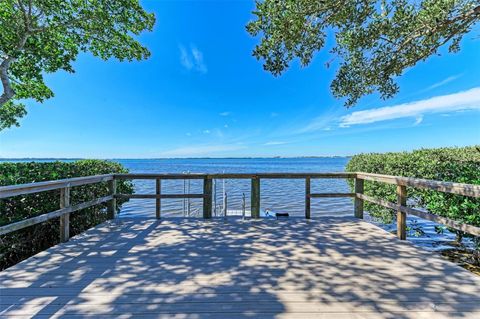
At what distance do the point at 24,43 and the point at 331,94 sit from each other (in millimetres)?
7739

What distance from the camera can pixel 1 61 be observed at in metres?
7.11

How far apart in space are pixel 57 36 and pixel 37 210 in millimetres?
5190

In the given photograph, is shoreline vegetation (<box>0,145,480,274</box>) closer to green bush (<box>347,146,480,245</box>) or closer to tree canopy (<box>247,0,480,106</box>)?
green bush (<box>347,146,480,245</box>)

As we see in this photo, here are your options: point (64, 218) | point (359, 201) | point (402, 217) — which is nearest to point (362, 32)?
point (359, 201)

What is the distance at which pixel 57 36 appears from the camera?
7105 millimetres

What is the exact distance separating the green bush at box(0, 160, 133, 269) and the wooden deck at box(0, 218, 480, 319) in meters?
0.86

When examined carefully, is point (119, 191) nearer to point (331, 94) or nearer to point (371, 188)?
point (331, 94)

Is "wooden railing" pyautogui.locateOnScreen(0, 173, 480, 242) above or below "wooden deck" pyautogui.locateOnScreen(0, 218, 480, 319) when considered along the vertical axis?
above

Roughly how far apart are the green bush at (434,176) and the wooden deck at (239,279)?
2.88 ft

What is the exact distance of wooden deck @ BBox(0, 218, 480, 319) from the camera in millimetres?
2072

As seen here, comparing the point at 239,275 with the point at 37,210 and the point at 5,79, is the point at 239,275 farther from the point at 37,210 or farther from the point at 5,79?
the point at 5,79

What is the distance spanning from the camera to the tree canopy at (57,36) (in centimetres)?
646

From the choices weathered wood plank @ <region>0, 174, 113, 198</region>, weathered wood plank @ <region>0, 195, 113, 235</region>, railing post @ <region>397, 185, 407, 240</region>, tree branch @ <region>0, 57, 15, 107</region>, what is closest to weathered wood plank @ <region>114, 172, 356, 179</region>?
weathered wood plank @ <region>0, 174, 113, 198</region>

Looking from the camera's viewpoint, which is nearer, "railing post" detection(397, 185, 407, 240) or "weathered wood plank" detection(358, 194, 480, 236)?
"weathered wood plank" detection(358, 194, 480, 236)
